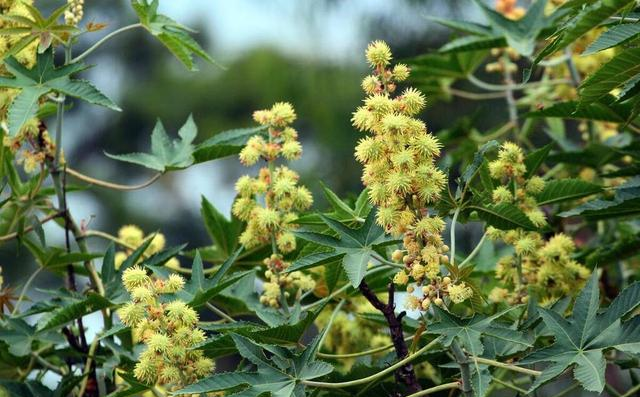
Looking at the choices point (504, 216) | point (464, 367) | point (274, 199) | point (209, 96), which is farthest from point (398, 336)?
point (209, 96)

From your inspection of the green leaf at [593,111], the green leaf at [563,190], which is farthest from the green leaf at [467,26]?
the green leaf at [563,190]

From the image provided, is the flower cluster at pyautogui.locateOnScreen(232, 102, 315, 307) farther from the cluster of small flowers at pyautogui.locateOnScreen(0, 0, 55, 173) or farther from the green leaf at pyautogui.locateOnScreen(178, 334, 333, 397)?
the cluster of small flowers at pyautogui.locateOnScreen(0, 0, 55, 173)

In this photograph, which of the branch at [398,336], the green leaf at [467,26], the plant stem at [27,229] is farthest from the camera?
the green leaf at [467,26]

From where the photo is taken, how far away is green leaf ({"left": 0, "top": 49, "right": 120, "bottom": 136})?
2141 mm

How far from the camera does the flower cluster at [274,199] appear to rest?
7.00 ft

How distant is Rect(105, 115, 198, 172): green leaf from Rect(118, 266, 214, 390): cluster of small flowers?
69cm

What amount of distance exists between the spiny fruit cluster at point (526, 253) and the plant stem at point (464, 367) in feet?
1.25

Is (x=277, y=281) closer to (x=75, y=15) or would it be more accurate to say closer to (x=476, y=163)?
(x=476, y=163)

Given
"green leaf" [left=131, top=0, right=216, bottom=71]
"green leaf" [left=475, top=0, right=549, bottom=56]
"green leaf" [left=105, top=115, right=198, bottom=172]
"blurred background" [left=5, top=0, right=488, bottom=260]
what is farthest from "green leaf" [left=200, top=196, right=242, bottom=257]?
"blurred background" [left=5, top=0, right=488, bottom=260]

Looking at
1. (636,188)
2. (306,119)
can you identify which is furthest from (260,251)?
(306,119)

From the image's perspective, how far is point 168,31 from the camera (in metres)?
2.49

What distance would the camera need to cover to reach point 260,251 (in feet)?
8.09

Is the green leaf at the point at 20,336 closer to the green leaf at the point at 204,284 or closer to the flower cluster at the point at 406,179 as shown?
the green leaf at the point at 204,284

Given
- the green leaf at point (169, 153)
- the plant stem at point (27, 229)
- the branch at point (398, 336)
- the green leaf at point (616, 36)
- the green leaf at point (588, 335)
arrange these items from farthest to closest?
the green leaf at point (169, 153), the plant stem at point (27, 229), the branch at point (398, 336), the green leaf at point (616, 36), the green leaf at point (588, 335)
